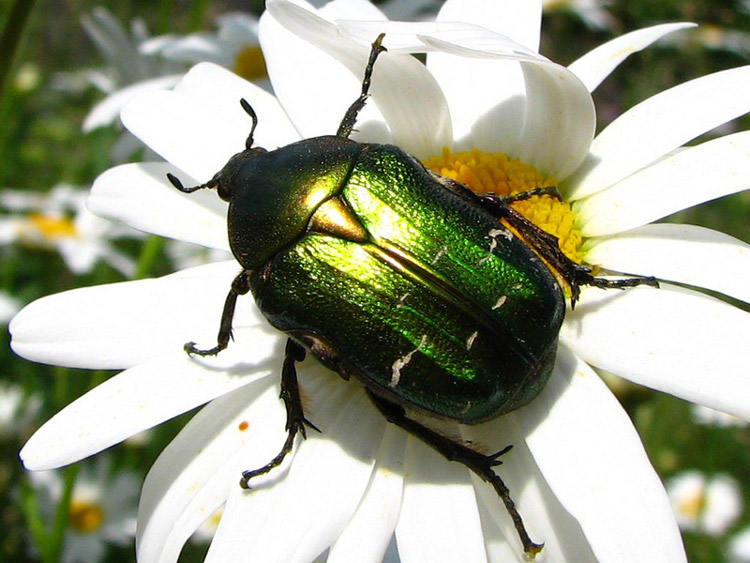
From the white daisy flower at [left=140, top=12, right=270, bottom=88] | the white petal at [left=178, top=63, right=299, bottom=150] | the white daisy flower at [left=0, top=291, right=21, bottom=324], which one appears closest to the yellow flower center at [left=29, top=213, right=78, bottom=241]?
the white daisy flower at [left=0, top=291, right=21, bottom=324]

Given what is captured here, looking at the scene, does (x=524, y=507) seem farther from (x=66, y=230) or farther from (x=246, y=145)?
(x=66, y=230)

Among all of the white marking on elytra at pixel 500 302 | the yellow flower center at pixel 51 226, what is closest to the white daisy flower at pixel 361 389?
the white marking on elytra at pixel 500 302

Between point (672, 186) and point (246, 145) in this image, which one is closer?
point (672, 186)

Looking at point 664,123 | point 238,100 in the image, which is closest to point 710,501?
point 664,123

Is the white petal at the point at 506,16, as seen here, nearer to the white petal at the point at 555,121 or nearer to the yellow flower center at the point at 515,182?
the white petal at the point at 555,121

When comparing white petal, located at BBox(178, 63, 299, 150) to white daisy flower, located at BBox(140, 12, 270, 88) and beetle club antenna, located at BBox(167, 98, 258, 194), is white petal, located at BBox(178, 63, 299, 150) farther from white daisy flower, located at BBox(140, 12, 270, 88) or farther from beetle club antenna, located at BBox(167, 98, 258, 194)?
white daisy flower, located at BBox(140, 12, 270, 88)

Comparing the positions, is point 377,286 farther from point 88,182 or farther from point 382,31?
point 88,182
